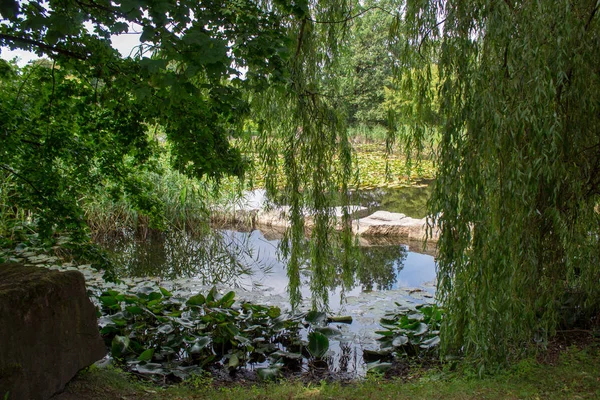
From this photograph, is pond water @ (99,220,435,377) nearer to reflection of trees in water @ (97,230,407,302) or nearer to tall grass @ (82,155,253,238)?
reflection of trees in water @ (97,230,407,302)

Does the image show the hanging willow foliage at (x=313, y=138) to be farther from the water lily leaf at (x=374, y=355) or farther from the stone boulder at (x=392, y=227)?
the stone boulder at (x=392, y=227)

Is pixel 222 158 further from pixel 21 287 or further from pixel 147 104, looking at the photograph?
pixel 21 287

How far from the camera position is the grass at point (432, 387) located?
264 centimetres

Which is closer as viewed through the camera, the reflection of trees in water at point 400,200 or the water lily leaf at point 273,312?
the water lily leaf at point 273,312

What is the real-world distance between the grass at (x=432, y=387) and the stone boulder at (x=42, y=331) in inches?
6.4

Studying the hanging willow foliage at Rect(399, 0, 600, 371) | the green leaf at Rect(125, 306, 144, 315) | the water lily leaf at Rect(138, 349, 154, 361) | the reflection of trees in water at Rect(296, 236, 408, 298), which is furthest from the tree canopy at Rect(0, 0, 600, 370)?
the reflection of trees in water at Rect(296, 236, 408, 298)

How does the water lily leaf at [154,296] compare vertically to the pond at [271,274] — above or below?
above

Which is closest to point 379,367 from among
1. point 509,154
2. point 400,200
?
point 509,154

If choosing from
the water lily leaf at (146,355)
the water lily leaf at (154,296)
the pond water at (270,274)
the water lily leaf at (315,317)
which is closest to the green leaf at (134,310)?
the water lily leaf at (154,296)

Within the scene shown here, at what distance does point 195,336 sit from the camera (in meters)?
3.94

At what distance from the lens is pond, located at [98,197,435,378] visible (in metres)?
4.48

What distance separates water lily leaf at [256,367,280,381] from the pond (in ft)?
1.74

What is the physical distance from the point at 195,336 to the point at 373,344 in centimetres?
145

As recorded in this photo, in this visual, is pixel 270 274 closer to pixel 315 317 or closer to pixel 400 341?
pixel 315 317
